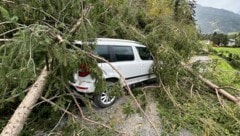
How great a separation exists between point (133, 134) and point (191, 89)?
317 centimetres

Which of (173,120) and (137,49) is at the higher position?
(137,49)

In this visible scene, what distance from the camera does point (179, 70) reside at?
823 cm

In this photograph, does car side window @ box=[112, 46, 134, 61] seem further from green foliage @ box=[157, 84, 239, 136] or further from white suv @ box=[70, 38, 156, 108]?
green foliage @ box=[157, 84, 239, 136]

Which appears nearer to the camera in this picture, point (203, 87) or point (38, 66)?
point (38, 66)

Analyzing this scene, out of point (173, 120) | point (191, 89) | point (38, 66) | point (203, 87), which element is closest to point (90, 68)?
point (38, 66)

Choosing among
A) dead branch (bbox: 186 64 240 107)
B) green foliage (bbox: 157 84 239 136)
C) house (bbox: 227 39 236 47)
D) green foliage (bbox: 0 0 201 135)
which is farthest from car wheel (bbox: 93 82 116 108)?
house (bbox: 227 39 236 47)

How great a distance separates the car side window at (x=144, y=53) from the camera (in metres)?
8.14

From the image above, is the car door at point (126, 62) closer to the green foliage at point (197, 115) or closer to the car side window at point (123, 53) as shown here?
the car side window at point (123, 53)

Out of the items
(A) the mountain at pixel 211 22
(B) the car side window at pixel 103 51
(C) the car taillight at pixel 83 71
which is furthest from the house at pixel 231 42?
(C) the car taillight at pixel 83 71

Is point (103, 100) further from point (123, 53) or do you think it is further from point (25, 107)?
point (25, 107)

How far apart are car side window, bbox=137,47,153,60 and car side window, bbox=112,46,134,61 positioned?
17.5 inches

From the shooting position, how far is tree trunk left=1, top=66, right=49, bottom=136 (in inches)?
177

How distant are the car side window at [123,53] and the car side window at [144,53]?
446 mm

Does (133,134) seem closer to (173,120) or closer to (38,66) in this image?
(173,120)
